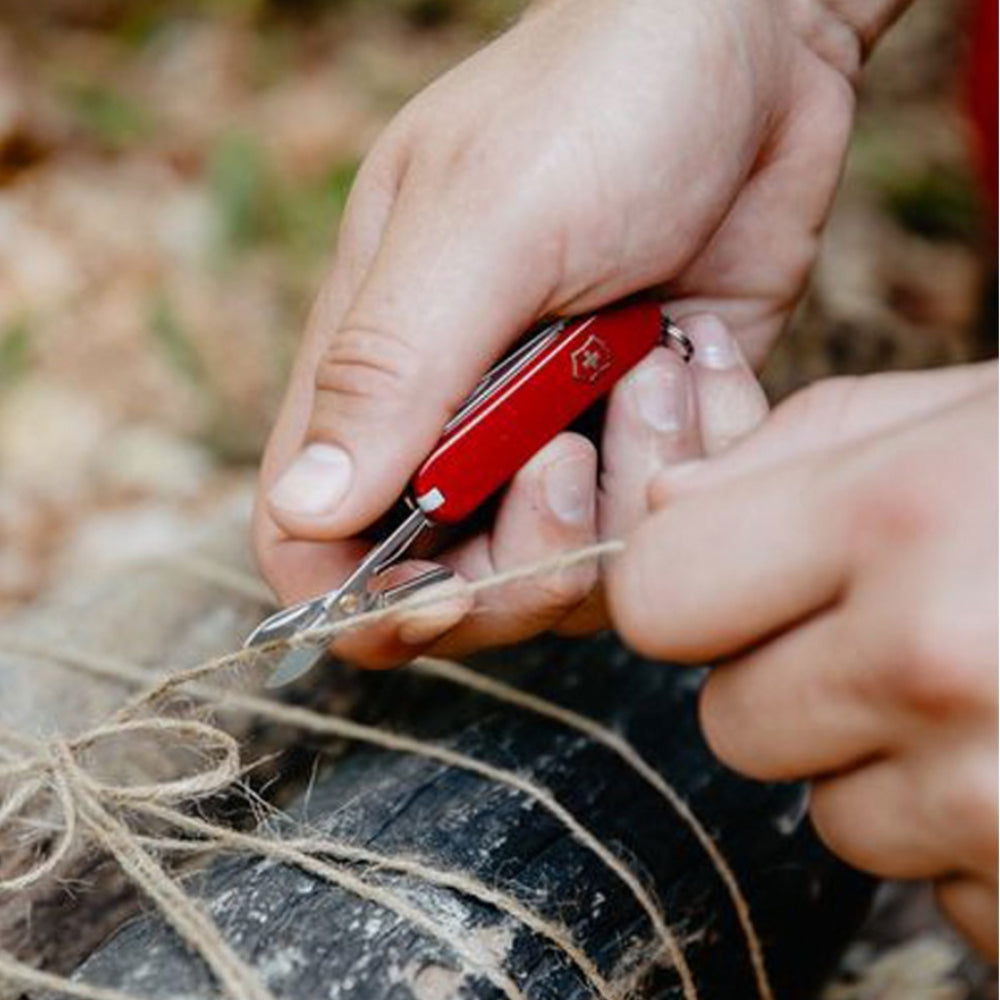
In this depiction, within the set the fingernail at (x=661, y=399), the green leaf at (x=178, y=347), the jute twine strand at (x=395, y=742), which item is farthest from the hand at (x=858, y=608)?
the green leaf at (x=178, y=347)

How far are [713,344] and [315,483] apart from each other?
0.32m

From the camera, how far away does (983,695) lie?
724 mm

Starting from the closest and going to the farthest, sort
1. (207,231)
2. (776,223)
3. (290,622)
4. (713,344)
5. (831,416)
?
(831,416)
(290,622)
(713,344)
(776,223)
(207,231)

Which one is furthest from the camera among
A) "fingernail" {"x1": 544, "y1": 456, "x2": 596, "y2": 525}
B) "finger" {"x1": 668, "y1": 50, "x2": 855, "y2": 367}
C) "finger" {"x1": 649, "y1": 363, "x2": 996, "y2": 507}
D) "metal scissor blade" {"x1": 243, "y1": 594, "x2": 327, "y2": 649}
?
"finger" {"x1": 668, "y1": 50, "x2": 855, "y2": 367}

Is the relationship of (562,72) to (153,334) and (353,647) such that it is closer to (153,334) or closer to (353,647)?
(353,647)

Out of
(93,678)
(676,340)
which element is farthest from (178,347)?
(676,340)

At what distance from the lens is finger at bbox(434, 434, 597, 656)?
1.05m

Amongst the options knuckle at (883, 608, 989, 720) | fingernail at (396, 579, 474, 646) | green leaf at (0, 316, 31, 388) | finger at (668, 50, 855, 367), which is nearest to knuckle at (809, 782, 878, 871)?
knuckle at (883, 608, 989, 720)

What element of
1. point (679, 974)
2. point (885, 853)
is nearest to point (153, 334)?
point (679, 974)

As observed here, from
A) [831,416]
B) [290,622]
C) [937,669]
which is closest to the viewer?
[937,669]

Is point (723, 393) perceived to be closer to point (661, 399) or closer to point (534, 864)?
point (661, 399)

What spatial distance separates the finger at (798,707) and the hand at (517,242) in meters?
0.20

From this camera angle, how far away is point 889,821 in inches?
32.5

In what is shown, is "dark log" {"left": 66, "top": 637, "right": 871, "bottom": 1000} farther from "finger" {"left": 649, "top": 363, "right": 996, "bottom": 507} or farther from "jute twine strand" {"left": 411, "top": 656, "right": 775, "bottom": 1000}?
"finger" {"left": 649, "top": 363, "right": 996, "bottom": 507}
